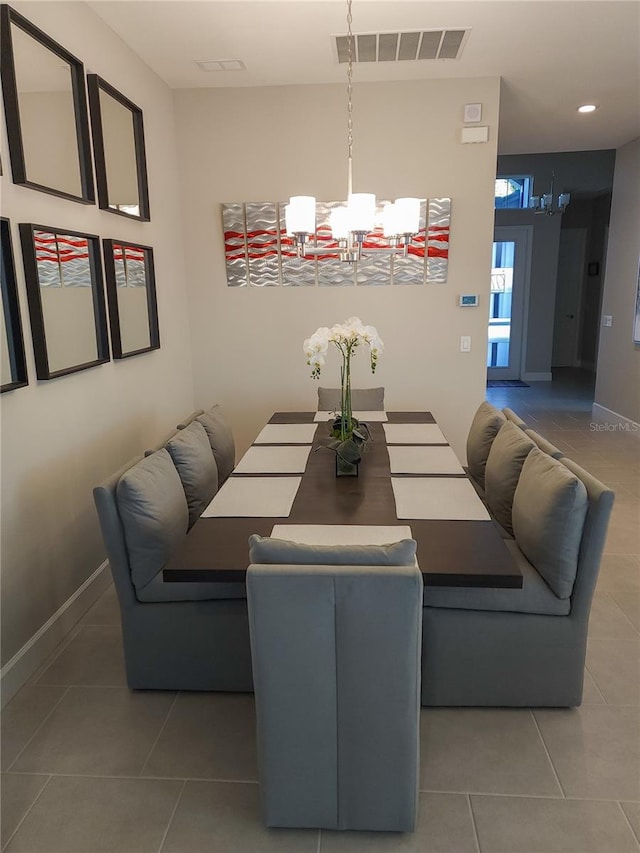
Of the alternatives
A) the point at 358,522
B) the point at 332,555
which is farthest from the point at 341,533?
the point at 332,555

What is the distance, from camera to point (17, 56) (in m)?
2.35

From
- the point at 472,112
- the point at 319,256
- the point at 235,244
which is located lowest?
the point at 319,256

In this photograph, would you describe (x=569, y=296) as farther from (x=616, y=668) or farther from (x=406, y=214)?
(x=616, y=668)

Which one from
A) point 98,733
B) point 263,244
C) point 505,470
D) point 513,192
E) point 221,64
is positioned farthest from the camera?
point 513,192

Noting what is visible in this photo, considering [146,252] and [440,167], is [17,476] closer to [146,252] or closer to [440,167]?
[146,252]

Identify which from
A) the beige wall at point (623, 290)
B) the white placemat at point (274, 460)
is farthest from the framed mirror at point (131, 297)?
the beige wall at point (623, 290)

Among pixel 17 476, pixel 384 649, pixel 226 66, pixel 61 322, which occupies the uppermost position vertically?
pixel 226 66

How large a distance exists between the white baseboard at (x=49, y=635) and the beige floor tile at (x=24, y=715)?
46 millimetres

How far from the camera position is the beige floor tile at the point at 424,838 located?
1.69 meters

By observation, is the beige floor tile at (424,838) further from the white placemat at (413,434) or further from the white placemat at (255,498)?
the white placemat at (413,434)

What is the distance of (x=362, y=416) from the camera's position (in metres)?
3.80

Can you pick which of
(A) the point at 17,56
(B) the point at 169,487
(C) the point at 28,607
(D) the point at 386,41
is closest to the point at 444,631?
(B) the point at 169,487

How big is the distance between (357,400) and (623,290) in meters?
3.99

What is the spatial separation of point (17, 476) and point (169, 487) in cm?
61
